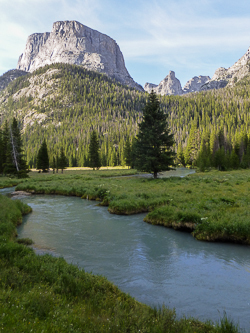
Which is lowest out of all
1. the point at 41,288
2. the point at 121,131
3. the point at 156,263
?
the point at 156,263

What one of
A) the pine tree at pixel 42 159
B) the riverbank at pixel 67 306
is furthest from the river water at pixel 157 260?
the pine tree at pixel 42 159

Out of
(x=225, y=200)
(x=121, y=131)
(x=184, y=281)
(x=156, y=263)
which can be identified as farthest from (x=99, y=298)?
(x=121, y=131)

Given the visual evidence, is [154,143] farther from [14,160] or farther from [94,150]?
[94,150]

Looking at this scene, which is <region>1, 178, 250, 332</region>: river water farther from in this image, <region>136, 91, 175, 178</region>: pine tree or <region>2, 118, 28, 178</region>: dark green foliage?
<region>2, 118, 28, 178</region>: dark green foliage

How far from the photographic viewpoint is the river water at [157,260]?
6.57 meters

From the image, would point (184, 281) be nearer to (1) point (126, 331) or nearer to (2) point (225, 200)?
(1) point (126, 331)

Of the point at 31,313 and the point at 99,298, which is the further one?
the point at 99,298

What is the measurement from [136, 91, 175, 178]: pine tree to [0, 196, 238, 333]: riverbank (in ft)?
92.5

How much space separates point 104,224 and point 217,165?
208 ft

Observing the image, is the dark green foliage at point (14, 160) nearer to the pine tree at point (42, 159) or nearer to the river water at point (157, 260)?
the pine tree at point (42, 159)

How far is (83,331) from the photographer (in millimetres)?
3965

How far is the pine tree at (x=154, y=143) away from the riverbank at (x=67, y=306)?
28.2 meters

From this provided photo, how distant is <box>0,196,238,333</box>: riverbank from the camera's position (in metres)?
4.07

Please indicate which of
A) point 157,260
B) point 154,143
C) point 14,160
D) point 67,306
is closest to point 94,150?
point 14,160
